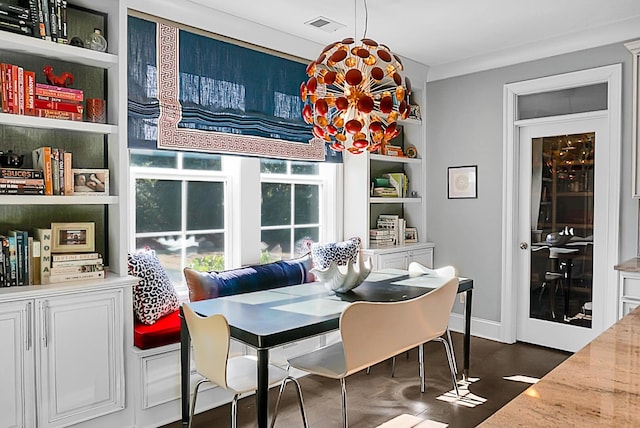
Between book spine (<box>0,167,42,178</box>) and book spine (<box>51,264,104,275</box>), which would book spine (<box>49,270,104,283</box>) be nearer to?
book spine (<box>51,264,104,275</box>)

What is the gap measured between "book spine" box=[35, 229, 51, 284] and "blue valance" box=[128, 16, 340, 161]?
0.70 metres

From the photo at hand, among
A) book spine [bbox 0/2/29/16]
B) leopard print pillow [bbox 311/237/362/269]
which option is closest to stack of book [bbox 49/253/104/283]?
book spine [bbox 0/2/29/16]

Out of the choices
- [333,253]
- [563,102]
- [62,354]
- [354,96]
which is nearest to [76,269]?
[62,354]

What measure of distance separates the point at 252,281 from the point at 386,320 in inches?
47.5

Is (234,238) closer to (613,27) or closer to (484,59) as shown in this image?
(484,59)

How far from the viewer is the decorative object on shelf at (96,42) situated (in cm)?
273

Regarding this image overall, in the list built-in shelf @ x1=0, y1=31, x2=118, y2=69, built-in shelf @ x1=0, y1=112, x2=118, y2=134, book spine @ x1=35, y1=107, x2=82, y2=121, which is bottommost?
built-in shelf @ x1=0, y1=112, x2=118, y2=134

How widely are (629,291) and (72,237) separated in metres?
3.42

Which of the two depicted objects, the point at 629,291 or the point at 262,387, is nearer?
the point at 262,387

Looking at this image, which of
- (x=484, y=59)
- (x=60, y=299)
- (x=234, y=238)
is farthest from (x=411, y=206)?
(x=60, y=299)

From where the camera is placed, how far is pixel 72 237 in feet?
8.79

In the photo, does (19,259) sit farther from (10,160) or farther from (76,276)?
(10,160)

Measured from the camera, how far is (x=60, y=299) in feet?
8.11

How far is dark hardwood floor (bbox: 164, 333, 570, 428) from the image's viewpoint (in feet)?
9.64
